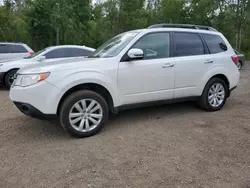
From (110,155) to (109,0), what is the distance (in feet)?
62.2

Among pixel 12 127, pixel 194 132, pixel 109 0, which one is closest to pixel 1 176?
pixel 12 127

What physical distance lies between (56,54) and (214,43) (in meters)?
5.05

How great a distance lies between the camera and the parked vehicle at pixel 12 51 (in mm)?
9555

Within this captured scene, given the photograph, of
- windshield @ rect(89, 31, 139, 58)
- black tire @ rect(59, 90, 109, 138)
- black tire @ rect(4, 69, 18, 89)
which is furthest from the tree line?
black tire @ rect(59, 90, 109, 138)

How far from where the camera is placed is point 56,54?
791 centimetres

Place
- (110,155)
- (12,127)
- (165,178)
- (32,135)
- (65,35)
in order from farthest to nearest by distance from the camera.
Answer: (65,35) < (12,127) < (32,135) < (110,155) < (165,178)

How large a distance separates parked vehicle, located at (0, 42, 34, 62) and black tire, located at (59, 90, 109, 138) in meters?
7.21

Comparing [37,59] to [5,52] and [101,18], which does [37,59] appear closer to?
[5,52]

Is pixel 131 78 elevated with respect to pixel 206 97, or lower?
elevated

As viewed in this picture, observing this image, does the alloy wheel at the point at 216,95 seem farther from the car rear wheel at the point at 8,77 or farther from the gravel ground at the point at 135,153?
the car rear wheel at the point at 8,77

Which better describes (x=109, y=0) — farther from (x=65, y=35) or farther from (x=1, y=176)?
(x=1, y=176)

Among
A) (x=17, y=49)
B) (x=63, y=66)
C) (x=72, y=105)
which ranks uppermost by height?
(x=17, y=49)

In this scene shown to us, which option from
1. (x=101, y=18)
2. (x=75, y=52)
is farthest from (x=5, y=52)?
(x=101, y=18)

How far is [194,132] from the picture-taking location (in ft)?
12.5
